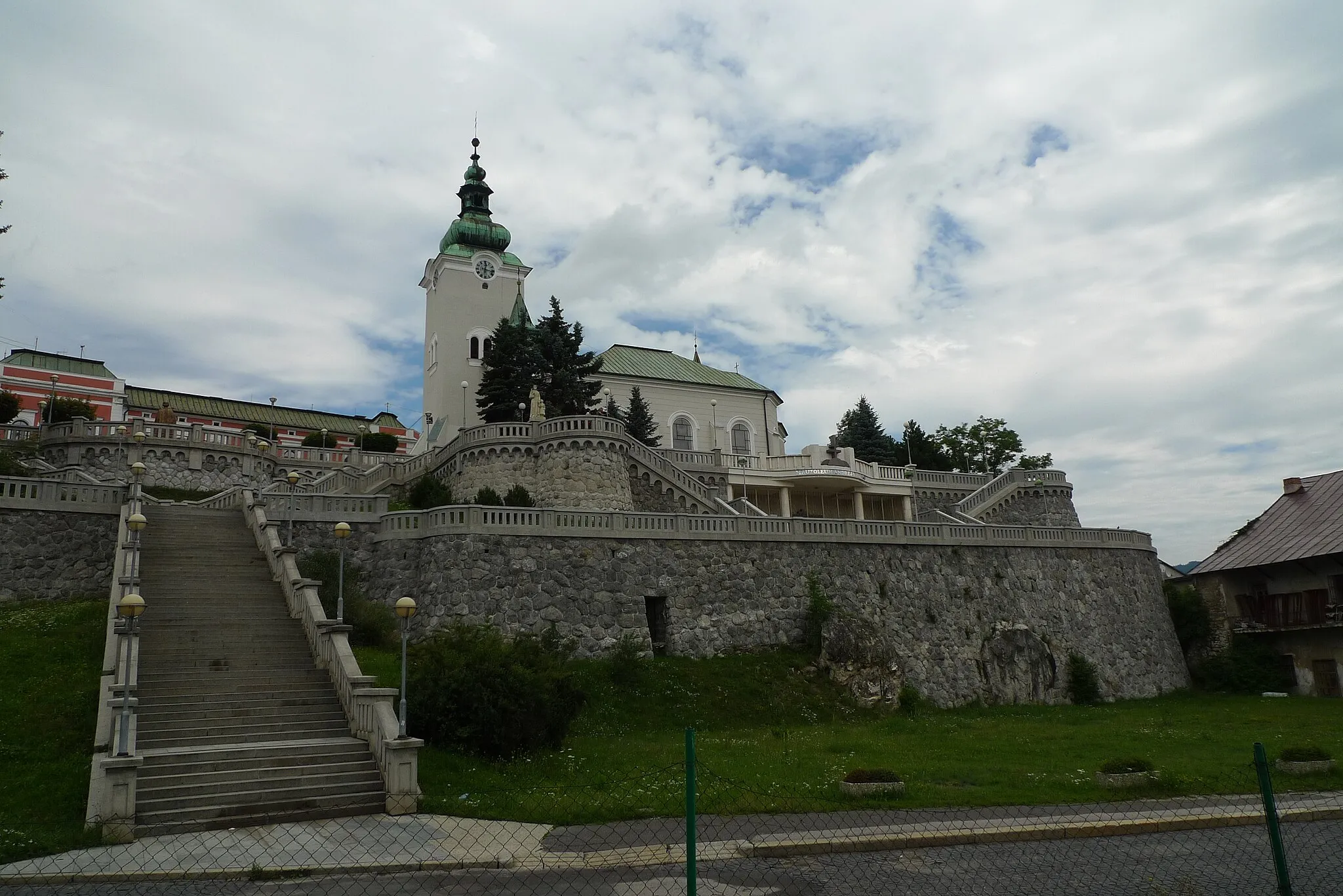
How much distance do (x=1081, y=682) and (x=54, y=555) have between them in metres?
37.3

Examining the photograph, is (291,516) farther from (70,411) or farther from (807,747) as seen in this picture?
(70,411)

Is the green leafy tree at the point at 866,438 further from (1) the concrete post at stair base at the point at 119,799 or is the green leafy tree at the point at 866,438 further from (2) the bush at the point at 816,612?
(1) the concrete post at stair base at the point at 119,799

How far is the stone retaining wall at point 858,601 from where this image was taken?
98.5 feet

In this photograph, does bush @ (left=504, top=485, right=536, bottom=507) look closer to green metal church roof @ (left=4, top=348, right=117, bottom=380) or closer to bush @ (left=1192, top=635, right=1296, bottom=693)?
bush @ (left=1192, top=635, right=1296, bottom=693)

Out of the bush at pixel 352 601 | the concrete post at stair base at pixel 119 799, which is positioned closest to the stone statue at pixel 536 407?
the bush at pixel 352 601

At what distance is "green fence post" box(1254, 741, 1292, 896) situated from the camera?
8.92 m

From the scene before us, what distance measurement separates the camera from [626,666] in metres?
28.2

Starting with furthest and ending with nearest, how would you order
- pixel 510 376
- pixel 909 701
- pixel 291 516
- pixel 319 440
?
pixel 319 440 → pixel 510 376 → pixel 909 701 → pixel 291 516

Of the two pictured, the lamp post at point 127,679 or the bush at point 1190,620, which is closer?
the lamp post at point 127,679

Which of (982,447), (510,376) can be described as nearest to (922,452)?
(982,447)

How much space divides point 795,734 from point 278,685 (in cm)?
1355

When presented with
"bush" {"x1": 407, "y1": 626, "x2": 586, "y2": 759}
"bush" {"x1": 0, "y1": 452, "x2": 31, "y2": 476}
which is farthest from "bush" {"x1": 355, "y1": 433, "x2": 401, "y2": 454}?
"bush" {"x1": 407, "y1": 626, "x2": 586, "y2": 759}

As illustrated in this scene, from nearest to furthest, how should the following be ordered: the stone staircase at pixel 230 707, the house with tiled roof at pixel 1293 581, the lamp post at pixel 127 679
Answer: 1. the lamp post at pixel 127 679
2. the stone staircase at pixel 230 707
3. the house with tiled roof at pixel 1293 581

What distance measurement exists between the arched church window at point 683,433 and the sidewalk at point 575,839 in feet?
160
